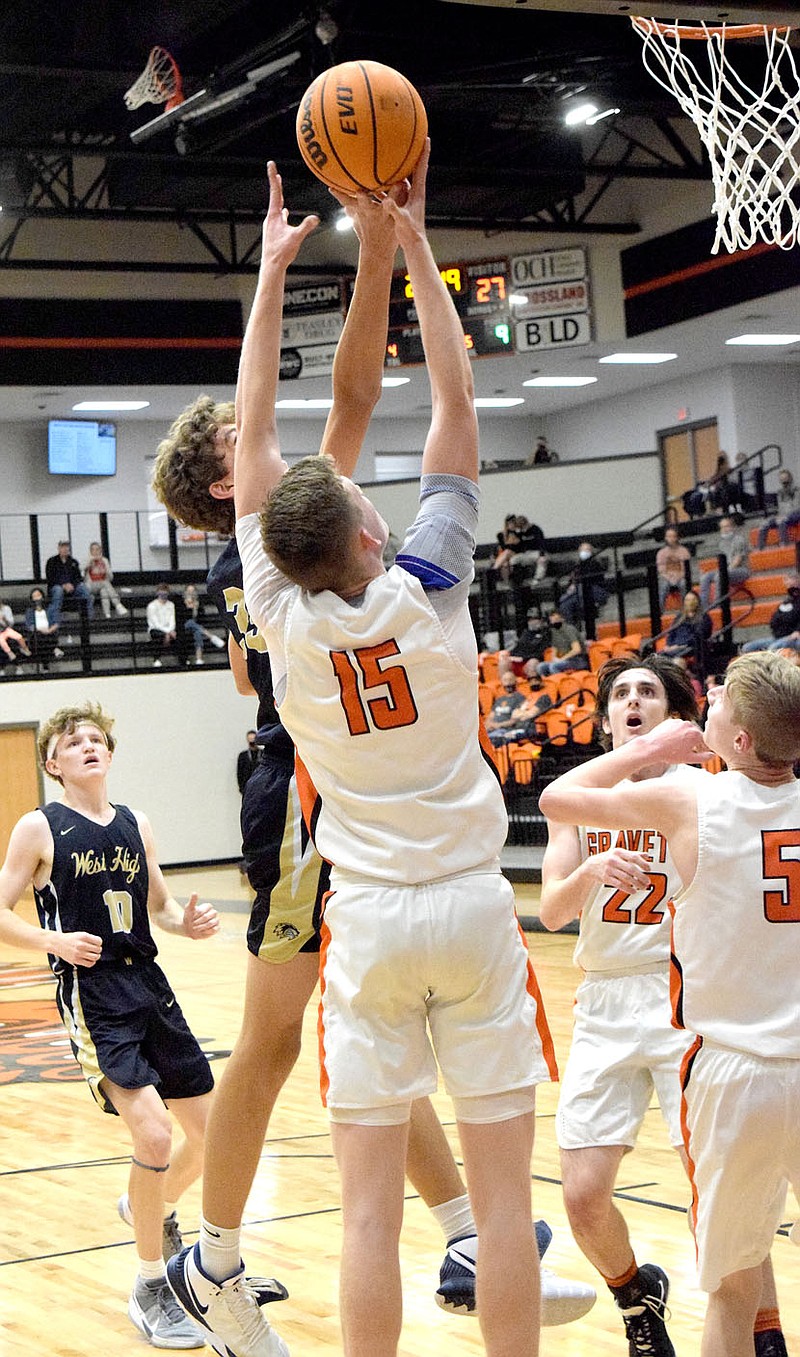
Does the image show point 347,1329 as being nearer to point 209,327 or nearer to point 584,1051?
point 584,1051

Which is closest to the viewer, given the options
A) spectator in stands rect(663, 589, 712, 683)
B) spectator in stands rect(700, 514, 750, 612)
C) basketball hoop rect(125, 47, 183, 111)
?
basketball hoop rect(125, 47, 183, 111)

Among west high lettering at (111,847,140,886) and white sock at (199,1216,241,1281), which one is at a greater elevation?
west high lettering at (111,847,140,886)

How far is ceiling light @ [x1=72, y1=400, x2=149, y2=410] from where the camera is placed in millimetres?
21141

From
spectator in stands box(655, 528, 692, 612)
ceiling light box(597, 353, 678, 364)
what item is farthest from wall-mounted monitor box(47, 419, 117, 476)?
spectator in stands box(655, 528, 692, 612)

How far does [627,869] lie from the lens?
9.47 feet

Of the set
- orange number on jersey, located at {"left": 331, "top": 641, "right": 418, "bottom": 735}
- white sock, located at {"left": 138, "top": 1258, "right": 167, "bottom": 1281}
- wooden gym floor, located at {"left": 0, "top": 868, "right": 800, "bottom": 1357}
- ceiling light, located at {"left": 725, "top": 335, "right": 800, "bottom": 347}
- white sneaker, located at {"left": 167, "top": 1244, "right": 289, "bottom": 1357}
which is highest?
ceiling light, located at {"left": 725, "top": 335, "right": 800, "bottom": 347}

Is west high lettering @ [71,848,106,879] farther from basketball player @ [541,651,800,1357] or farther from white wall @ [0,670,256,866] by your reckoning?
white wall @ [0,670,256,866]

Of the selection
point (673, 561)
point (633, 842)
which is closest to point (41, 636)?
point (673, 561)

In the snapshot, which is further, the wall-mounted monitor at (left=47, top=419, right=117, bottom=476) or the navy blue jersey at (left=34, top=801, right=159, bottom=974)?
the wall-mounted monitor at (left=47, top=419, right=117, bottom=476)

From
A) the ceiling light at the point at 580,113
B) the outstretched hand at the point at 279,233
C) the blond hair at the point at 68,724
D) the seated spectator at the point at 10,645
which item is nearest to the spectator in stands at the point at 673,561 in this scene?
the ceiling light at the point at 580,113

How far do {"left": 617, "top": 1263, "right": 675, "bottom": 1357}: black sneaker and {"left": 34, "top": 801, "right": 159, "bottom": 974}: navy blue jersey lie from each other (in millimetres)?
1572

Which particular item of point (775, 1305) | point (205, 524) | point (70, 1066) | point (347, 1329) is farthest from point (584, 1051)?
point (70, 1066)

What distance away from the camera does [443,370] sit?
8.82 ft

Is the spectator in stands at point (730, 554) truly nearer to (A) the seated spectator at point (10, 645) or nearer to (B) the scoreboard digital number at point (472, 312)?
(B) the scoreboard digital number at point (472, 312)
